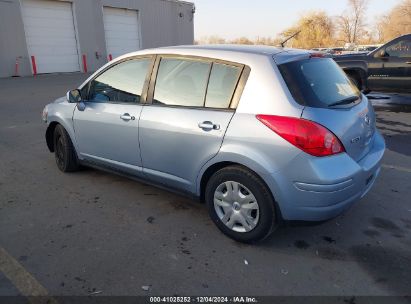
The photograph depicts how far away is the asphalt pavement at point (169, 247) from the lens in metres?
2.67

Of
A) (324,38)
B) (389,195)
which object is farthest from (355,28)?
(389,195)

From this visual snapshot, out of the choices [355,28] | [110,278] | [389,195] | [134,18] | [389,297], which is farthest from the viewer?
[355,28]

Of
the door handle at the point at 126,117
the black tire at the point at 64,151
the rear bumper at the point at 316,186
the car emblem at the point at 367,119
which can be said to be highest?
the car emblem at the point at 367,119

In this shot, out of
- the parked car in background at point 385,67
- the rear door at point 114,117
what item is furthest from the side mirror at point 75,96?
the parked car in background at point 385,67

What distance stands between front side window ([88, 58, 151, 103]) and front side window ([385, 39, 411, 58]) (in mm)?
8109

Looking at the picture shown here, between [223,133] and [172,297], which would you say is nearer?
[172,297]

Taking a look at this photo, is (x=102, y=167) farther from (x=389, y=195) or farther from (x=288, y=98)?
(x=389, y=195)

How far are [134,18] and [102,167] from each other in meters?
23.7

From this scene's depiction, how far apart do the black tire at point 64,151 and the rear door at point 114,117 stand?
11.5 inches

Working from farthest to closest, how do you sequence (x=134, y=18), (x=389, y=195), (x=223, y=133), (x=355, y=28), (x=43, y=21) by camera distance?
(x=355, y=28), (x=134, y=18), (x=43, y=21), (x=389, y=195), (x=223, y=133)

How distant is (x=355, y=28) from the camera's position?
58000 mm

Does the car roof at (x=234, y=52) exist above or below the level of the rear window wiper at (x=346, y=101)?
above

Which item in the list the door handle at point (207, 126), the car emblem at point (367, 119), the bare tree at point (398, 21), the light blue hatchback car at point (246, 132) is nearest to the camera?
the light blue hatchback car at point (246, 132)

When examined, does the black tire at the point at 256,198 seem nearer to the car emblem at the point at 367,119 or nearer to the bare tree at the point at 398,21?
the car emblem at the point at 367,119
